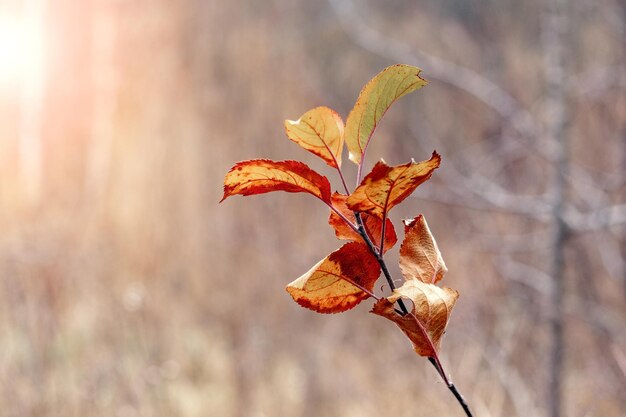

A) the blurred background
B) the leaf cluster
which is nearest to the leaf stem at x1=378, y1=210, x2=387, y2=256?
the leaf cluster

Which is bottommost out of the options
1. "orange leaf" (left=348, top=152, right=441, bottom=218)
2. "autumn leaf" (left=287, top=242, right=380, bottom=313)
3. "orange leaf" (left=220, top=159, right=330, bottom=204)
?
"autumn leaf" (left=287, top=242, right=380, bottom=313)

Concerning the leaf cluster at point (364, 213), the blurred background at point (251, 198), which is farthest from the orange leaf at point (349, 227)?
the blurred background at point (251, 198)

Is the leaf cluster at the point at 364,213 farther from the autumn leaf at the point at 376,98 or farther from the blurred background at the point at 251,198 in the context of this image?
the blurred background at the point at 251,198

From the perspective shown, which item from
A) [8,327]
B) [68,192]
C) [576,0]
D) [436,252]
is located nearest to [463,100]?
[576,0]

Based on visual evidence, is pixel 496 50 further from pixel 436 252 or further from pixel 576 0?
pixel 436 252

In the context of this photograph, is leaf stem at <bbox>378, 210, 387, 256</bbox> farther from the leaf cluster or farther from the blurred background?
the blurred background

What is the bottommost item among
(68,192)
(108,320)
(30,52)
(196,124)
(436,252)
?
(436,252)
